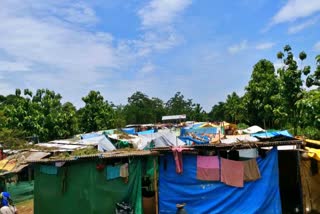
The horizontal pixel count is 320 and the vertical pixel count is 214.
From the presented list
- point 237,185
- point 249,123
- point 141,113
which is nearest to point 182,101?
point 141,113

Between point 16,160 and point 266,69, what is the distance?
80.9ft

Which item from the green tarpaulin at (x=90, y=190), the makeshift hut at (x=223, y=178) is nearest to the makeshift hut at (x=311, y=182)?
the makeshift hut at (x=223, y=178)

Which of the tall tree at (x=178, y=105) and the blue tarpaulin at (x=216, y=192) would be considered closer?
the blue tarpaulin at (x=216, y=192)

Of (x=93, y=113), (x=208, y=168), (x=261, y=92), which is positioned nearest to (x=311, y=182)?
(x=208, y=168)

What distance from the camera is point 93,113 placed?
32.4 meters

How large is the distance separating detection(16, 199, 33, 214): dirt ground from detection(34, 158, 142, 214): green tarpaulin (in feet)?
9.58

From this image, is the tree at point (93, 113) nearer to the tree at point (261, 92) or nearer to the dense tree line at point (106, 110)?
the dense tree line at point (106, 110)

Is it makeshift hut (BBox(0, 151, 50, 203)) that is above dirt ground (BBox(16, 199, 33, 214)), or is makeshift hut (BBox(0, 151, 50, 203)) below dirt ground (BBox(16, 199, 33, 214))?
above

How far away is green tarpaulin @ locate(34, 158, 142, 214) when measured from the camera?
10.3 meters

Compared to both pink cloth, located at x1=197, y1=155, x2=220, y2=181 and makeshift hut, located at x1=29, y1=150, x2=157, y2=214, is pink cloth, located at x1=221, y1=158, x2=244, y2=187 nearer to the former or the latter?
pink cloth, located at x1=197, y1=155, x2=220, y2=181

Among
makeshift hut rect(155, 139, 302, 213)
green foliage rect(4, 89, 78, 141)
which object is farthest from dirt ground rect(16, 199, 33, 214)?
green foliage rect(4, 89, 78, 141)

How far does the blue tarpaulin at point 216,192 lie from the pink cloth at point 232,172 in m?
0.18

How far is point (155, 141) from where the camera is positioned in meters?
15.4

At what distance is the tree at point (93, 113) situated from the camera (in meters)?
32.3
